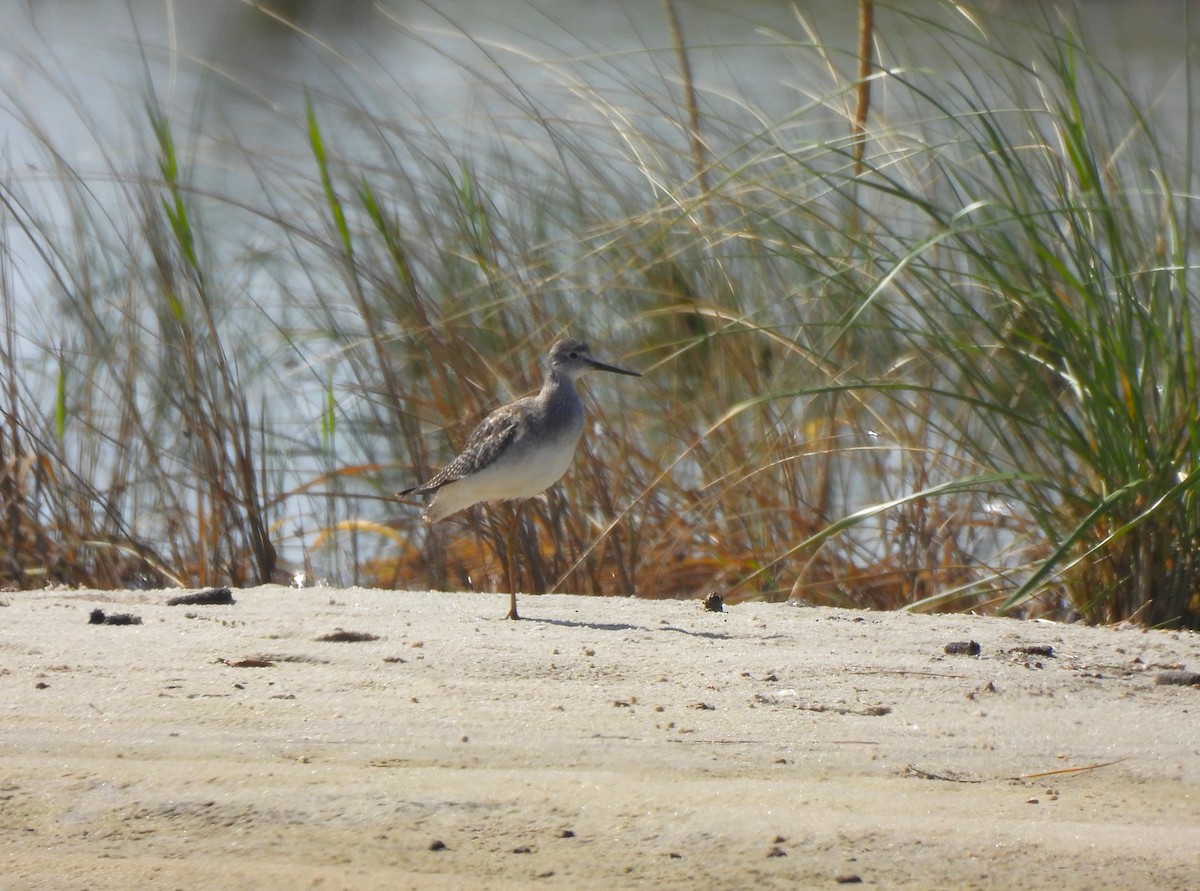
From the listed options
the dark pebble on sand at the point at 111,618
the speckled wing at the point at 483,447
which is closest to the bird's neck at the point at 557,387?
the speckled wing at the point at 483,447

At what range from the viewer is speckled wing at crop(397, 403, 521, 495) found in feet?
15.9

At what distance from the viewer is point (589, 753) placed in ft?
9.30

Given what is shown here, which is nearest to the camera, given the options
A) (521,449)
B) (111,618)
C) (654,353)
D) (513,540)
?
(111,618)

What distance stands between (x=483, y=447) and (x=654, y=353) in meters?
1.30

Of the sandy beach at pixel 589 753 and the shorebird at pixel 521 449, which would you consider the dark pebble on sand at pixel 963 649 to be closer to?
the sandy beach at pixel 589 753

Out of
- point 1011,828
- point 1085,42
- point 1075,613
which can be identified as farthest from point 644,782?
point 1085,42

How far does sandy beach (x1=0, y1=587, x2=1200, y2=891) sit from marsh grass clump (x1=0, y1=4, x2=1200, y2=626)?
94 centimetres

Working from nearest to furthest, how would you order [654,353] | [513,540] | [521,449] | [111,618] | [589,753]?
[589,753], [111,618], [521,449], [513,540], [654,353]

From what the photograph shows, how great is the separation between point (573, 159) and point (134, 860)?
13.0ft

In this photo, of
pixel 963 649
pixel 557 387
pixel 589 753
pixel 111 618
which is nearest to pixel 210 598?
pixel 111 618

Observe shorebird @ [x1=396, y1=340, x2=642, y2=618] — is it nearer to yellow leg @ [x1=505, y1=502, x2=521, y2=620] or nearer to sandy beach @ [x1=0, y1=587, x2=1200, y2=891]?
yellow leg @ [x1=505, y1=502, x2=521, y2=620]

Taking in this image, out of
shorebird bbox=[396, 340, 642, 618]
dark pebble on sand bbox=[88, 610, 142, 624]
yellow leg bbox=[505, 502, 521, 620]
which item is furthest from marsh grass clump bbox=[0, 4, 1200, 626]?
dark pebble on sand bbox=[88, 610, 142, 624]

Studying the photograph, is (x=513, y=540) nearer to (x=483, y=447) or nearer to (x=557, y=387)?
(x=483, y=447)

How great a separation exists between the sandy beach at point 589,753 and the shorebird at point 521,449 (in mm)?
811
